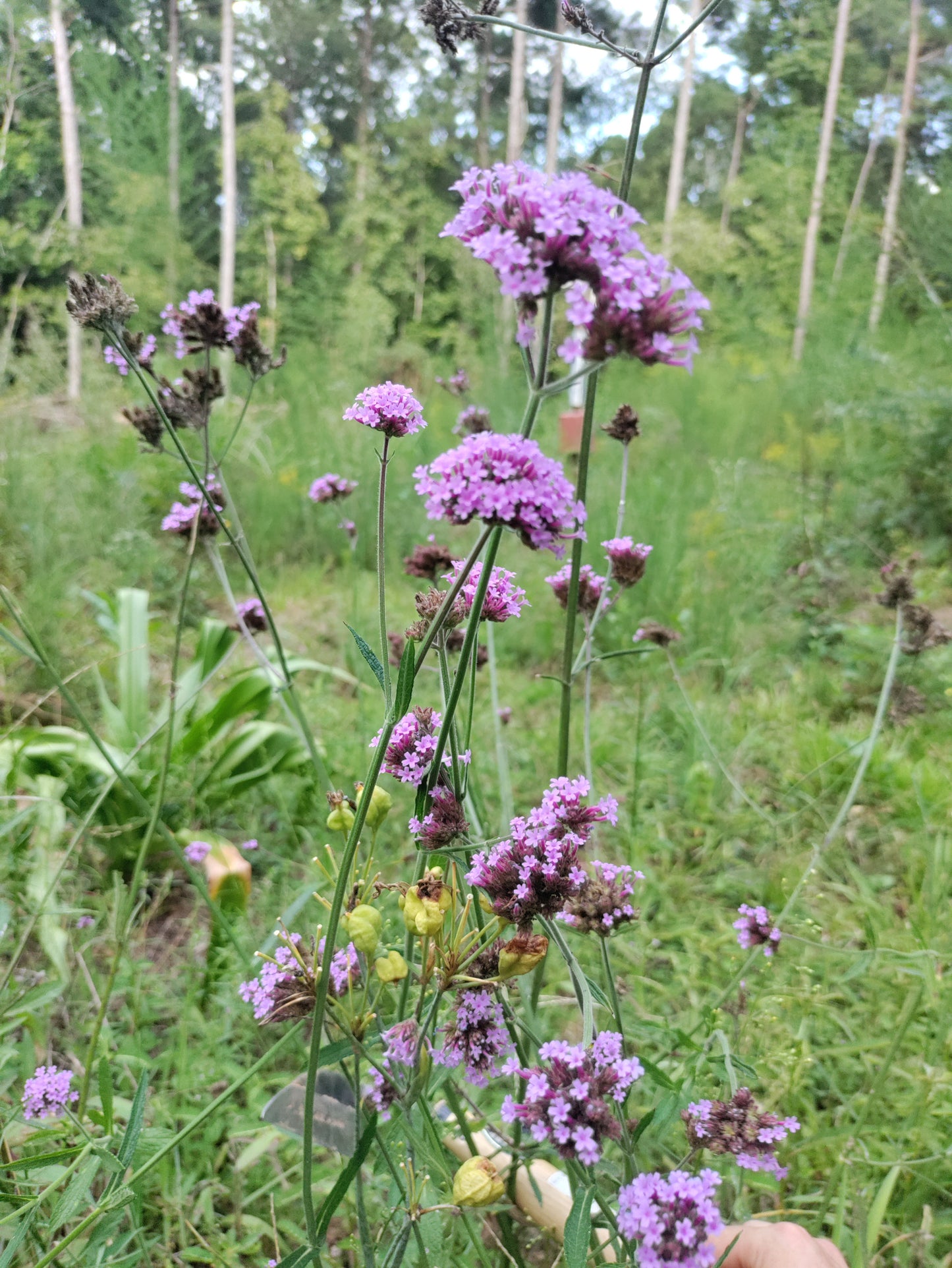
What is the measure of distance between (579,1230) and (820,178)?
11.0 m

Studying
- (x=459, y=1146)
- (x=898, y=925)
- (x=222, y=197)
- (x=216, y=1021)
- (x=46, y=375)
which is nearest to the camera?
(x=459, y=1146)

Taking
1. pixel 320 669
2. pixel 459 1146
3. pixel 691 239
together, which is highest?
pixel 691 239

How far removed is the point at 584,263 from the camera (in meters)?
0.48

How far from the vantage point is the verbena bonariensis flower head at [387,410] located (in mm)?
623

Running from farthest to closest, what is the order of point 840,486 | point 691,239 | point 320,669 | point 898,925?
point 691,239
point 840,486
point 320,669
point 898,925

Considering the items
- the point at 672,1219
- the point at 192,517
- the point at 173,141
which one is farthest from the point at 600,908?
the point at 173,141

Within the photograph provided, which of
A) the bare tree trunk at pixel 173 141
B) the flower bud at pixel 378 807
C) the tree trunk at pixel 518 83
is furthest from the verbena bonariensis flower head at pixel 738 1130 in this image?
the tree trunk at pixel 518 83

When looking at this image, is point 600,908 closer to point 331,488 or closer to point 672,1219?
point 672,1219

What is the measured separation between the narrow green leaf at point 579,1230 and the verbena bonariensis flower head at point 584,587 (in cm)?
66

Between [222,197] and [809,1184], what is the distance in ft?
31.7

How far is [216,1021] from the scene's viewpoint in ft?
4.35

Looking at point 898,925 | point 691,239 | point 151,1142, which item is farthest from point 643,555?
point 691,239

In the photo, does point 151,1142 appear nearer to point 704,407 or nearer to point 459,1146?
point 459,1146

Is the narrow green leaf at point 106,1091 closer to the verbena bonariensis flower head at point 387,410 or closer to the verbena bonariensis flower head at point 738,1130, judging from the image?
the verbena bonariensis flower head at point 738,1130
